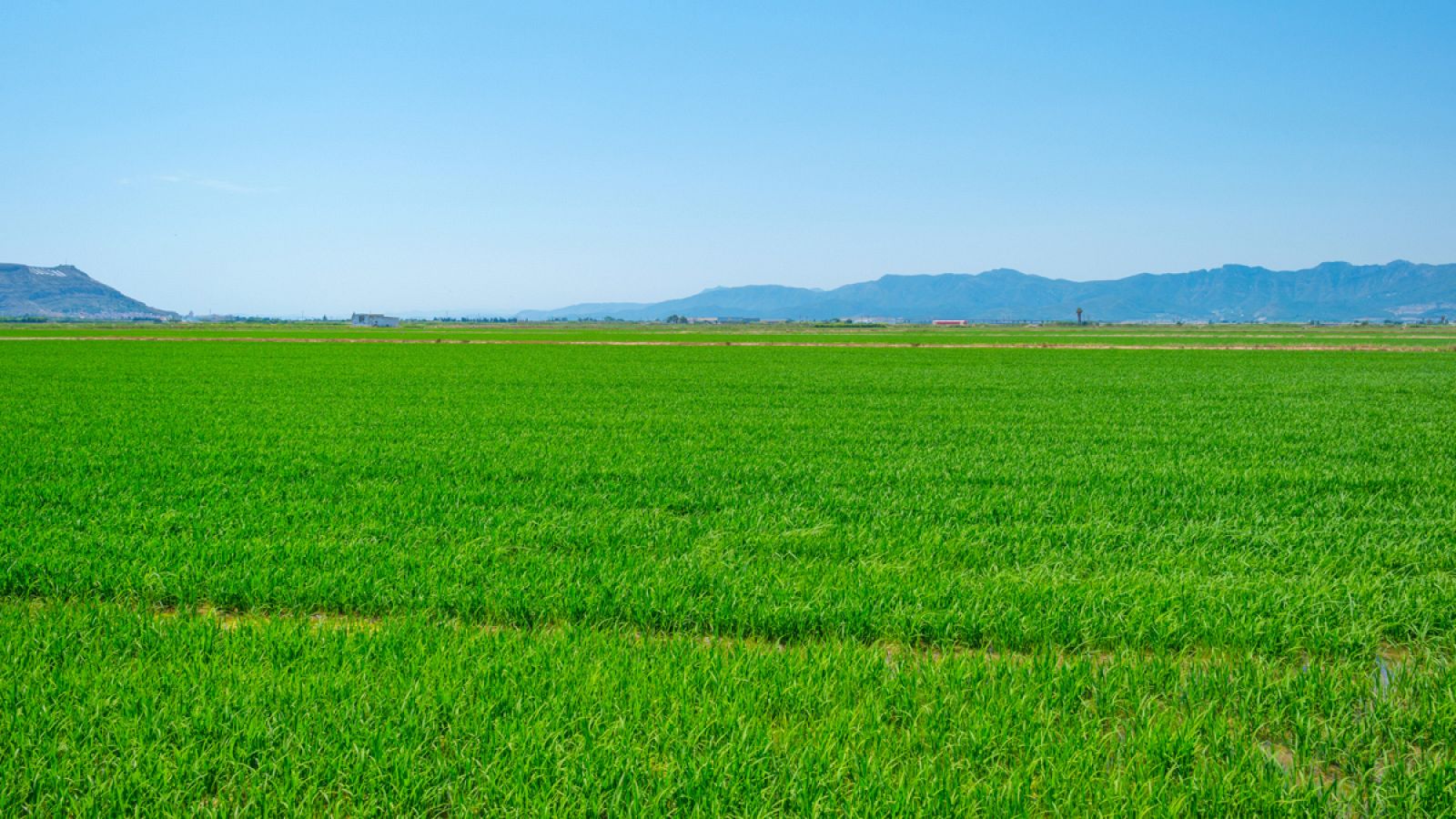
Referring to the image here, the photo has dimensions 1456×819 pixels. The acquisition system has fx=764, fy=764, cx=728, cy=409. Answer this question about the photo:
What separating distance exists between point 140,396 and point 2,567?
21508 millimetres

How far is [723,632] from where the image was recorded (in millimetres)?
5988

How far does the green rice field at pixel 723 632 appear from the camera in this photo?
3.79 metres

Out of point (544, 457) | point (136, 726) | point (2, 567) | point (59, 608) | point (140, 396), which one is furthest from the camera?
point (140, 396)

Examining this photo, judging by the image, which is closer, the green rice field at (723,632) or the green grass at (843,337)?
the green rice field at (723,632)

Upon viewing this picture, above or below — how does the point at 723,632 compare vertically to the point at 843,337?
below

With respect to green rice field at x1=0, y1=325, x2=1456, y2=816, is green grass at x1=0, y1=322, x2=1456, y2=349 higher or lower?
higher

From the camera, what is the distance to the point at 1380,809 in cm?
363

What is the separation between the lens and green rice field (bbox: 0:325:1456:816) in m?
3.79

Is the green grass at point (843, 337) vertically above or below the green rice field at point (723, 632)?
above

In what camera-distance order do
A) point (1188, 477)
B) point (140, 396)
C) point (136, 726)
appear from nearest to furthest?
point (136, 726)
point (1188, 477)
point (140, 396)

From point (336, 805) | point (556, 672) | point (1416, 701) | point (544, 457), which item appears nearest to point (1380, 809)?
point (1416, 701)

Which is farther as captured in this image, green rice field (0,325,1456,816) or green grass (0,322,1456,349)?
green grass (0,322,1456,349)

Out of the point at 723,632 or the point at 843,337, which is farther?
the point at 843,337

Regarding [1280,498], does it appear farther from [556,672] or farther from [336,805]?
[336,805]
